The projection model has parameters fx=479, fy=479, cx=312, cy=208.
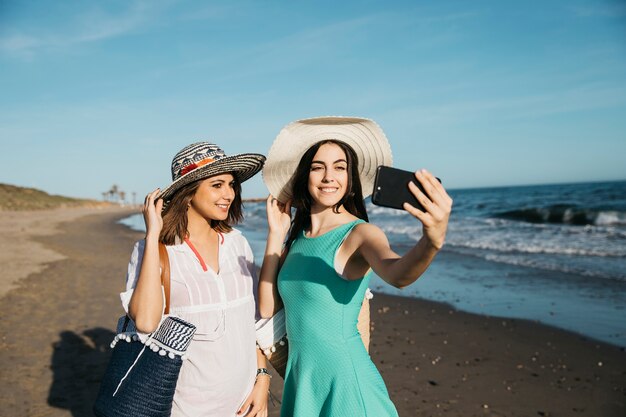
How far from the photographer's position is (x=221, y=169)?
8.54ft

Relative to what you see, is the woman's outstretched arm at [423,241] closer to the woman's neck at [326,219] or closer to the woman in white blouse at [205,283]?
the woman's neck at [326,219]

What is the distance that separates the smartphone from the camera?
158 centimetres

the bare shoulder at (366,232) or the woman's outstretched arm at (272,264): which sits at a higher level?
the bare shoulder at (366,232)

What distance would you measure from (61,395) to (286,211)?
11.5 ft

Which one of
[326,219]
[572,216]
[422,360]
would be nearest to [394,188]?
[326,219]

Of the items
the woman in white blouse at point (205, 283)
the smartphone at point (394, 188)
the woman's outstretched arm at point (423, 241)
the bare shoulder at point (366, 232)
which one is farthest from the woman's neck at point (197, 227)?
the smartphone at point (394, 188)

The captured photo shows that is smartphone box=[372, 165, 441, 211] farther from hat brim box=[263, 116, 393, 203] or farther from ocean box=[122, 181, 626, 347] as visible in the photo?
ocean box=[122, 181, 626, 347]

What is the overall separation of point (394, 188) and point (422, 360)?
15.9 ft

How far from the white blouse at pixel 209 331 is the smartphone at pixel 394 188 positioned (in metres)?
1.15

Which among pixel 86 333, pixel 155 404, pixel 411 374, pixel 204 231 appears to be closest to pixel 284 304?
pixel 204 231

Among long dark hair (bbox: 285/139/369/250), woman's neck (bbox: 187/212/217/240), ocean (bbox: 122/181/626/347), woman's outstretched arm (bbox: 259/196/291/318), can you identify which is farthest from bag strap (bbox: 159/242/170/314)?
ocean (bbox: 122/181/626/347)

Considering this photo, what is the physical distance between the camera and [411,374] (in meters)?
5.48

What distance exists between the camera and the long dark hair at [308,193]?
2605 mm

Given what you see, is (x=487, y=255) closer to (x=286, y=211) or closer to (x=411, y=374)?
(x=411, y=374)
